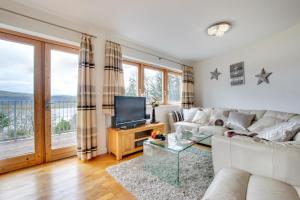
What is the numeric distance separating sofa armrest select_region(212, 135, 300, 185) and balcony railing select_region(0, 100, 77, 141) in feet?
7.93

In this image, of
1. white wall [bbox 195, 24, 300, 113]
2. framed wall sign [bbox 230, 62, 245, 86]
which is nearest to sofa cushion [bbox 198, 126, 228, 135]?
white wall [bbox 195, 24, 300, 113]

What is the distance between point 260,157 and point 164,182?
1.03 m

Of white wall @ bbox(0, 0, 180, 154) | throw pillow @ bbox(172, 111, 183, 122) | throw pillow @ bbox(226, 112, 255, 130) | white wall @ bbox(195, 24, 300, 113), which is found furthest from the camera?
throw pillow @ bbox(172, 111, 183, 122)

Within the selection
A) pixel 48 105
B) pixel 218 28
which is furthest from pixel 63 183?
pixel 218 28

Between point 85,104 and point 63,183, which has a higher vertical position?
point 85,104

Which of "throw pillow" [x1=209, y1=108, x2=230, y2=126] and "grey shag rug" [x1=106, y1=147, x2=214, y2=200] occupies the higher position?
"throw pillow" [x1=209, y1=108, x2=230, y2=126]

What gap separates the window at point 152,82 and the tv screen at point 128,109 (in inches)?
20.3

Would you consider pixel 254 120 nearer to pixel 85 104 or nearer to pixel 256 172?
pixel 256 172

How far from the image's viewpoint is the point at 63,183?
Answer: 1.77m

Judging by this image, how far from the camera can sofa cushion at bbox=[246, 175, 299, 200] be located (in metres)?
0.93

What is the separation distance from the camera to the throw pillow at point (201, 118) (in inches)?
136

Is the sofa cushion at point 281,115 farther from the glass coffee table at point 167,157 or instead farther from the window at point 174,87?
the window at point 174,87

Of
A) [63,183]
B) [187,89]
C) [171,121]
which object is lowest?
[63,183]

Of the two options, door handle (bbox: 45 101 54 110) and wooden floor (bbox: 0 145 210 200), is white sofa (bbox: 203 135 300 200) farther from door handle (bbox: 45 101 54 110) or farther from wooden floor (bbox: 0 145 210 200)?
door handle (bbox: 45 101 54 110)
